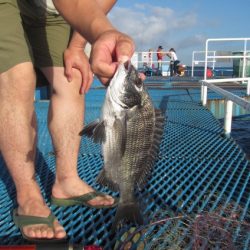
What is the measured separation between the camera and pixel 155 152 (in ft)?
6.52

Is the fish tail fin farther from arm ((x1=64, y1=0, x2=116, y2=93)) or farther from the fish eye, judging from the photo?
arm ((x1=64, y1=0, x2=116, y2=93))

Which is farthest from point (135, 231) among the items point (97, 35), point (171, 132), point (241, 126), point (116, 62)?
point (241, 126)

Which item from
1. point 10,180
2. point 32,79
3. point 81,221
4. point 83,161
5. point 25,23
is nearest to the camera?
point 32,79

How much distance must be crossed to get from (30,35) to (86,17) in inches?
33.1

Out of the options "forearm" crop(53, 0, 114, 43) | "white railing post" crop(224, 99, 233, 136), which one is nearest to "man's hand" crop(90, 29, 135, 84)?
"forearm" crop(53, 0, 114, 43)

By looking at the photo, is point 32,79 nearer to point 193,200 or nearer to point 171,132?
point 193,200

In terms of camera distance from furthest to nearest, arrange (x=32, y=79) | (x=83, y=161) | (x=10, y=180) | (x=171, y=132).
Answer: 1. (x=171, y=132)
2. (x=83, y=161)
3. (x=10, y=180)
4. (x=32, y=79)

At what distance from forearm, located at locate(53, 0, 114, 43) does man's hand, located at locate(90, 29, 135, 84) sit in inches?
4.9

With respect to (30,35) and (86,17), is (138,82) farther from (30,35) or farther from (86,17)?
(30,35)

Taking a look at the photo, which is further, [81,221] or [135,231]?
[81,221]

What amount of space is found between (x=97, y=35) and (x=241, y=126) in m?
7.95

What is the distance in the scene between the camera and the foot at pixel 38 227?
2.05 meters

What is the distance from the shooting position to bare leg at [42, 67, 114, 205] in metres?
2.49

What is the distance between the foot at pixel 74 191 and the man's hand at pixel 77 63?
0.68m
